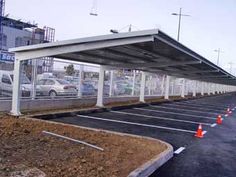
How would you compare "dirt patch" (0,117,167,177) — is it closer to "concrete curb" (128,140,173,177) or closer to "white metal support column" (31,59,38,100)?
"concrete curb" (128,140,173,177)

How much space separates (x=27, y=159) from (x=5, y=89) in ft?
27.8

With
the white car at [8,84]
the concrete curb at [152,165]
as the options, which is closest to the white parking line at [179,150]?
the concrete curb at [152,165]

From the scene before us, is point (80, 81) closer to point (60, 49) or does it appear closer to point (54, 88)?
point (54, 88)

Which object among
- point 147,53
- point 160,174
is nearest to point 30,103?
point 147,53

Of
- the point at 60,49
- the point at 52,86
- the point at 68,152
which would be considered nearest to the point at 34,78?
the point at 60,49

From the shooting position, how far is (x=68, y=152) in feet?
25.5

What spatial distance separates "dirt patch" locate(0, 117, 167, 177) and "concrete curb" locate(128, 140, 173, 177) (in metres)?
0.20

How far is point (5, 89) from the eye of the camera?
14.7m

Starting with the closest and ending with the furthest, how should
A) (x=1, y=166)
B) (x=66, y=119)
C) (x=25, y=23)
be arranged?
(x=1, y=166) → (x=66, y=119) → (x=25, y=23)

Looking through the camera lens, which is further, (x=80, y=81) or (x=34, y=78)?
(x=80, y=81)

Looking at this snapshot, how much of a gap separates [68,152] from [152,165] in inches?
68.8

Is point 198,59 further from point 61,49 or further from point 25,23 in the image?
point 25,23

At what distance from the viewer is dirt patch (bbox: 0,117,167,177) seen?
254 inches

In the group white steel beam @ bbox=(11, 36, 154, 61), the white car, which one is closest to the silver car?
the white car
